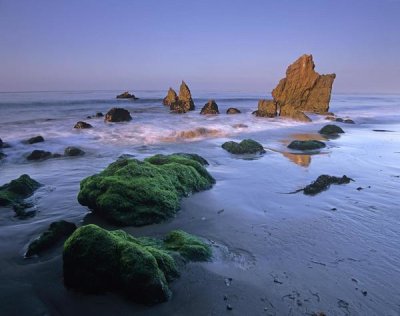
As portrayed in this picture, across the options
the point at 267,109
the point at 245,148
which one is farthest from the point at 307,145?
the point at 267,109

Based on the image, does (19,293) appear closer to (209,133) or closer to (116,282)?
(116,282)

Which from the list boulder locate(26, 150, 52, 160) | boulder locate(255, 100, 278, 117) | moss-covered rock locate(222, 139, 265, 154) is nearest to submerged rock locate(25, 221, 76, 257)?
boulder locate(26, 150, 52, 160)

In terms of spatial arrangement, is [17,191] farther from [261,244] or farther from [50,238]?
[261,244]

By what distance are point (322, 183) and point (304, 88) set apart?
139 ft

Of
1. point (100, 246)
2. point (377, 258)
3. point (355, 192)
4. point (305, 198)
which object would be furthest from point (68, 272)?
point (355, 192)

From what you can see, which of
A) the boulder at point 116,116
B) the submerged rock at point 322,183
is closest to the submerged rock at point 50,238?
the submerged rock at point 322,183

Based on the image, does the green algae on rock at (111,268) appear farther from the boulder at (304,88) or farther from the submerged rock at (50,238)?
the boulder at (304,88)

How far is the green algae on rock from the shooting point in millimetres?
4387

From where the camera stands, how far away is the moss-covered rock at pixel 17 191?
26.4ft

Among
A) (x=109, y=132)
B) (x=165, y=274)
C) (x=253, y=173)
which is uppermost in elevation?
(x=165, y=274)

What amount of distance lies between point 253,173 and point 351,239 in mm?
5539

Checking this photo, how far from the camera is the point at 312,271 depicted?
17.1 feet

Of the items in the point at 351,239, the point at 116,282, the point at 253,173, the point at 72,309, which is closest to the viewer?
the point at 72,309

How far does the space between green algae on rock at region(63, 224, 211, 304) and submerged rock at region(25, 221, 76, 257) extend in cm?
120
